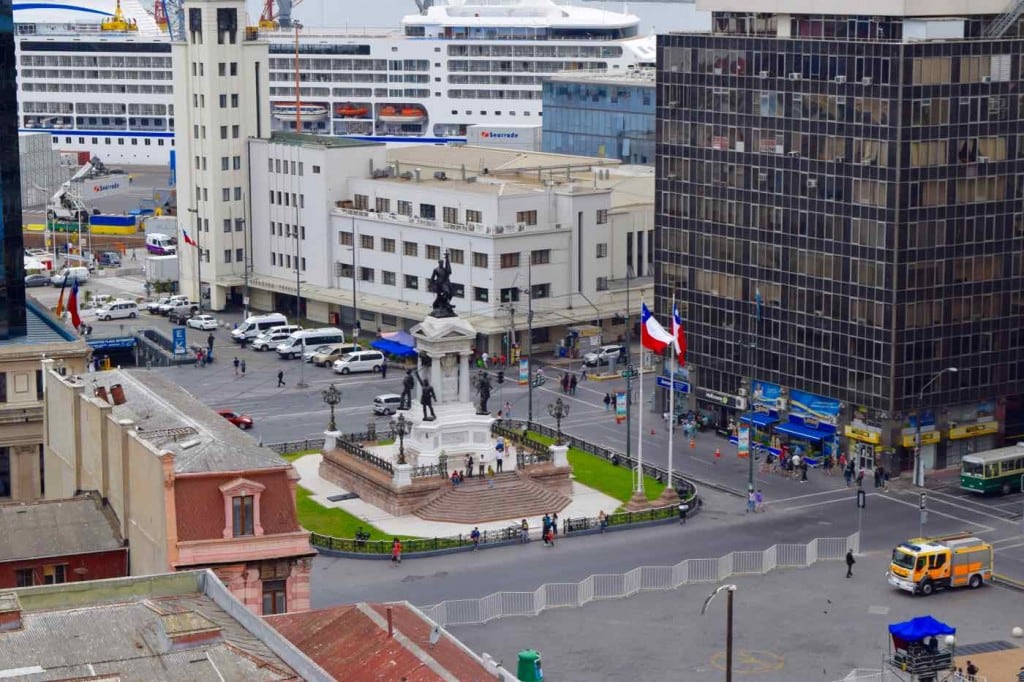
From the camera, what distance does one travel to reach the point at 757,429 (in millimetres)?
116688

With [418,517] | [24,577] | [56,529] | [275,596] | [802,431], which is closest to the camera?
[275,596]

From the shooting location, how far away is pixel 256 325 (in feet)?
491

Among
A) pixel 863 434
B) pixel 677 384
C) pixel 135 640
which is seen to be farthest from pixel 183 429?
pixel 677 384

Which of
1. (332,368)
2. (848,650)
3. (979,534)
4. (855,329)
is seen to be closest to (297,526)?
(848,650)

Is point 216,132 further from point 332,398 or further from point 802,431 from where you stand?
point 802,431

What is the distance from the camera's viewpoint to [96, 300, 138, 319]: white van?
515ft

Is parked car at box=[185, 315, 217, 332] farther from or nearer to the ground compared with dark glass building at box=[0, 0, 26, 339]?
nearer to the ground

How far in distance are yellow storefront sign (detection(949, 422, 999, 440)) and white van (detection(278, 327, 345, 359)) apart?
156 ft

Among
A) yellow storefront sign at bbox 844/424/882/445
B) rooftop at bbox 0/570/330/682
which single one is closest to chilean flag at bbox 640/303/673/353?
yellow storefront sign at bbox 844/424/882/445

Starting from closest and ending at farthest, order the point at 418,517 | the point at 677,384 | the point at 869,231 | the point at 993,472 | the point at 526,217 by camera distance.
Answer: the point at 418,517 → the point at 993,472 → the point at 869,231 → the point at 677,384 → the point at 526,217

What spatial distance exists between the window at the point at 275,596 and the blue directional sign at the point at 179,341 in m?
70.5

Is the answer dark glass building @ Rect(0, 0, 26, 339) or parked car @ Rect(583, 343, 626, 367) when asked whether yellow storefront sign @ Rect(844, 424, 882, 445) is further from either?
dark glass building @ Rect(0, 0, 26, 339)

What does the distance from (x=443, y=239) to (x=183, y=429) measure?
67478 mm

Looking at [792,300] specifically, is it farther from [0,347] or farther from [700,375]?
[0,347]
